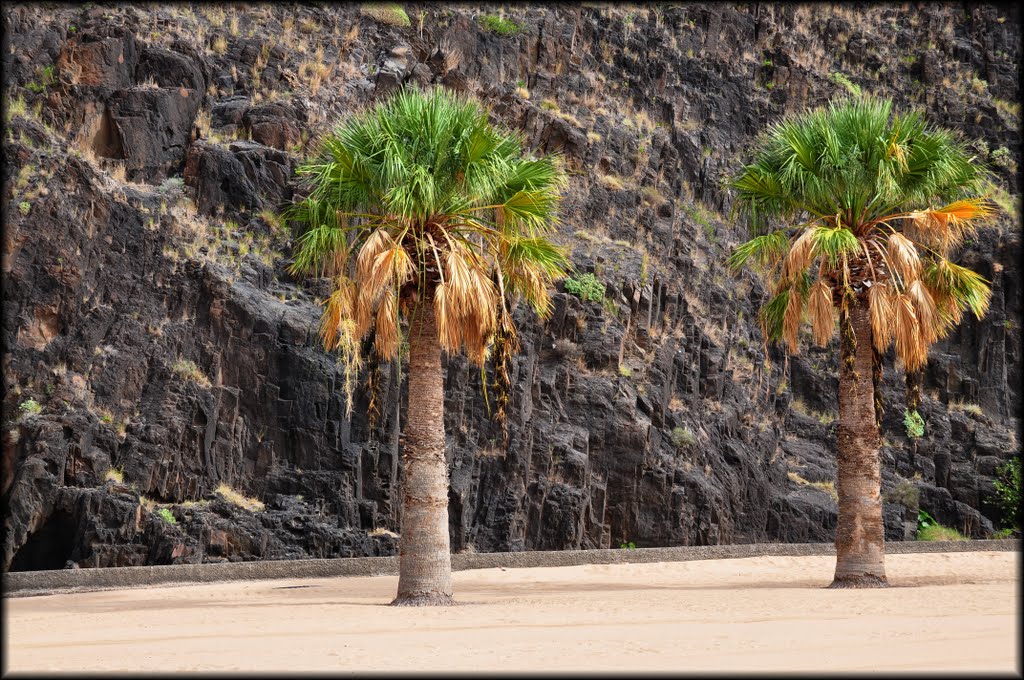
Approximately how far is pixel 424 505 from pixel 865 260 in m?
8.51

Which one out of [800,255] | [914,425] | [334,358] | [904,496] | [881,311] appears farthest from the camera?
[914,425]

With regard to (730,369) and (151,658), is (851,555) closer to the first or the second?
(151,658)

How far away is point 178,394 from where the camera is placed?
21.5 m

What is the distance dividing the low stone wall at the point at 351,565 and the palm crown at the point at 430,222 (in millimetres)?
7051

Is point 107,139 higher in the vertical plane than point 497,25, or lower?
lower

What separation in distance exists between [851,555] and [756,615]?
221 inches

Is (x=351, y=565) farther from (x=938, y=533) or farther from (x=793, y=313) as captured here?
(x=938, y=533)

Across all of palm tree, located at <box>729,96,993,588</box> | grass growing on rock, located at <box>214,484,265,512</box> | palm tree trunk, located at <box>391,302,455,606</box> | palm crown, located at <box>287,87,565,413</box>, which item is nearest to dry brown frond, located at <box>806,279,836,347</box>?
palm tree, located at <box>729,96,993,588</box>

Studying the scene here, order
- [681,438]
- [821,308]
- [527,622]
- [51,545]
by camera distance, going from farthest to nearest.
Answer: [681,438], [51,545], [821,308], [527,622]

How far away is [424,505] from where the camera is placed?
14.0 metres

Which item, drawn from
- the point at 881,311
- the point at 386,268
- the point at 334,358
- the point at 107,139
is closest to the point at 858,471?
the point at 881,311

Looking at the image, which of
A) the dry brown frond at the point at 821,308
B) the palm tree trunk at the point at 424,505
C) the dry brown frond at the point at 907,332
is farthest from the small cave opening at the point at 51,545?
the dry brown frond at the point at 907,332

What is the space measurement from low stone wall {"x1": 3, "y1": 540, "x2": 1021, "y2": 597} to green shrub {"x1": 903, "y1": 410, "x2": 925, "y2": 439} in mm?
5857

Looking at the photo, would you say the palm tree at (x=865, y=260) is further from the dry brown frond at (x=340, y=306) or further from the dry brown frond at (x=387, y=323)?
the dry brown frond at (x=340, y=306)
